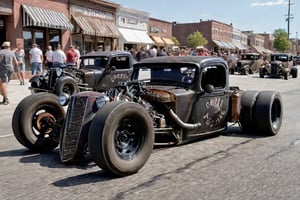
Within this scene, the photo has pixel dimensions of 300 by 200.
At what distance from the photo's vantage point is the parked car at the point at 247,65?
32.0m

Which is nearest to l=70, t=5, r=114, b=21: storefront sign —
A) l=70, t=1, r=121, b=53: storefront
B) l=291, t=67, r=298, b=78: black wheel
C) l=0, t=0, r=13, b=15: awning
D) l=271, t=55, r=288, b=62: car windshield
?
l=70, t=1, r=121, b=53: storefront

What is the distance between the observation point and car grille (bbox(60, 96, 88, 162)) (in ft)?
17.6

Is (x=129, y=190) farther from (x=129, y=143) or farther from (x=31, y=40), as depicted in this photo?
(x=31, y=40)

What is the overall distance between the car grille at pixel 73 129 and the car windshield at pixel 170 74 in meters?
1.90

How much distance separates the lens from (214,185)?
188 inches

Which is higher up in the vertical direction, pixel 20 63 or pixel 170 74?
pixel 20 63

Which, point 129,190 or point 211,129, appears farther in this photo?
point 211,129

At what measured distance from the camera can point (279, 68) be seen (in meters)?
Answer: 28.5

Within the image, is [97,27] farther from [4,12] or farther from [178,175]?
[178,175]

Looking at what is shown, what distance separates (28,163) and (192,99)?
2.65 m

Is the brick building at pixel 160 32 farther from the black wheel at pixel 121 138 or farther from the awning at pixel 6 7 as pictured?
the black wheel at pixel 121 138

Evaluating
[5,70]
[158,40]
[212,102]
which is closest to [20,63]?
[5,70]

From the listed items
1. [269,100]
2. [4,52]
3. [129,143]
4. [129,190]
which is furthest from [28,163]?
[4,52]

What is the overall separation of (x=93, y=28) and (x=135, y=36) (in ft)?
30.2
